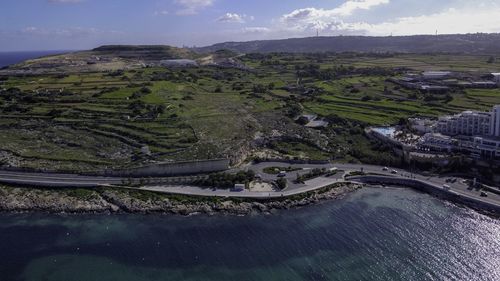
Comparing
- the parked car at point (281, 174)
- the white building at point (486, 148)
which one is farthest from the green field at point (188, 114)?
the white building at point (486, 148)

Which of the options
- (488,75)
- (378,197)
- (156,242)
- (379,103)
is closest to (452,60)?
(488,75)

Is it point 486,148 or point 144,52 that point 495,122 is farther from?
point 144,52

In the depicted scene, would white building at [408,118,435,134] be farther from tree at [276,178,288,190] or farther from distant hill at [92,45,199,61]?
distant hill at [92,45,199,61]

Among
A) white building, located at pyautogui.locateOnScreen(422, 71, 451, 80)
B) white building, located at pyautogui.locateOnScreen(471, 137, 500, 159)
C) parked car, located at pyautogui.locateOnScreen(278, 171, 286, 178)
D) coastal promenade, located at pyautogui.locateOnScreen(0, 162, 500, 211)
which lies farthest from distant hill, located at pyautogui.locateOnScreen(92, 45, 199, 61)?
white building, located at pyautogui.locateOnScreen(471, 137, 500, 159)

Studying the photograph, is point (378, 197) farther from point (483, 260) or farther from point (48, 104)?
point (48, 104)

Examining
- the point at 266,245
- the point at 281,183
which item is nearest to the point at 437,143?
the point at 281,183

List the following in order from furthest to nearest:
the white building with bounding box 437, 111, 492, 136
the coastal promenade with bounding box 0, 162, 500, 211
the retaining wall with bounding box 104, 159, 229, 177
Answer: the white building with bounding box 437, 111, 492, 136, the retaining wall with bounding box 104, 159, 229, 177, the coastal promenade with bounding box 0, 162, 500, 211
